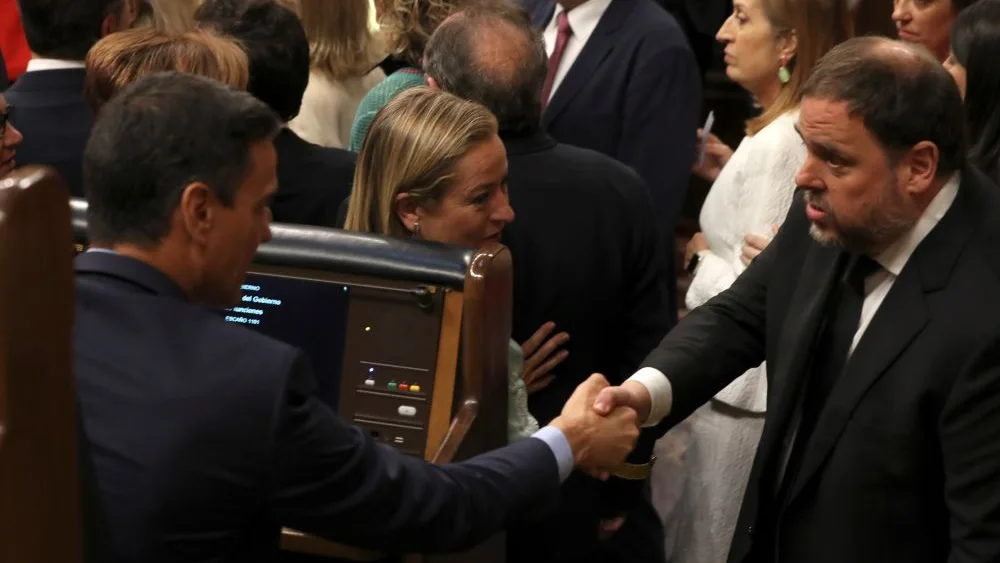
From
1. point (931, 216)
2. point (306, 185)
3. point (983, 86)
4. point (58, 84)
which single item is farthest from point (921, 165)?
point (58, 84)

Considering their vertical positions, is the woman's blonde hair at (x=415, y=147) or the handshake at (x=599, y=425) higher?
the woman's blonde hair at (x=415, y=147)

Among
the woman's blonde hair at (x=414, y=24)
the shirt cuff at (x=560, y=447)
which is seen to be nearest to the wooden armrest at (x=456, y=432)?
the shirt cuff at (x=560, y=447)

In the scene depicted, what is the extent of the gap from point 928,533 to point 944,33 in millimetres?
2112

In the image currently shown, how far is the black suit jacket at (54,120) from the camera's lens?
10.8ft

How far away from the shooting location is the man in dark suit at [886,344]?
223cm

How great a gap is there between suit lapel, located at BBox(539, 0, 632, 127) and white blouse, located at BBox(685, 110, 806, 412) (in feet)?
2.32

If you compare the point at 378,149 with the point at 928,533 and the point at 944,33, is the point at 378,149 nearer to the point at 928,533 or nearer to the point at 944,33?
the point at 928,533

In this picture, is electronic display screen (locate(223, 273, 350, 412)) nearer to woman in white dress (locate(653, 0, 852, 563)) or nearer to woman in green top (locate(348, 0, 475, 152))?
woman in white dress (locate(653, 0, 852, 563))

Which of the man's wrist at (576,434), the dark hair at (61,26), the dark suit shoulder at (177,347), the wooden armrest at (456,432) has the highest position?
the dark suit shoulder at (177,347)

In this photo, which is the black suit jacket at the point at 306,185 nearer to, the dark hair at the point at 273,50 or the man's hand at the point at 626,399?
the dark hair at the point at 273,50

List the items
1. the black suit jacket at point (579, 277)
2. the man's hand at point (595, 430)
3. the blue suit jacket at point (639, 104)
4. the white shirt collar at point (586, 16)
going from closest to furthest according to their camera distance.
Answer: the man's hand at point (595, 430) < the black suit jacket at point (579, 277) < the blue suit jacket at point (639, 104) < the white shirt collar at point (586, 16)

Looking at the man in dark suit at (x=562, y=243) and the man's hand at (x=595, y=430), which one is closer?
the man's hand at (x=595, y=430)

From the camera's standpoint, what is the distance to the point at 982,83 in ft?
10.7

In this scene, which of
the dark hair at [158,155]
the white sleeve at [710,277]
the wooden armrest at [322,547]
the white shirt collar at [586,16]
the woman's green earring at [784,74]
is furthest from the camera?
the white shirt collar at [586,16]
